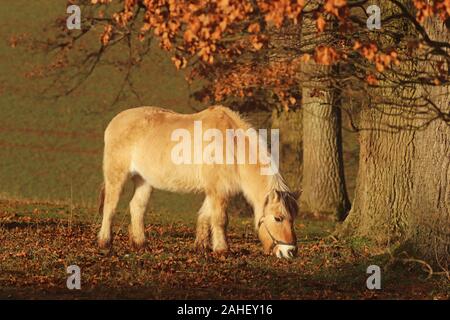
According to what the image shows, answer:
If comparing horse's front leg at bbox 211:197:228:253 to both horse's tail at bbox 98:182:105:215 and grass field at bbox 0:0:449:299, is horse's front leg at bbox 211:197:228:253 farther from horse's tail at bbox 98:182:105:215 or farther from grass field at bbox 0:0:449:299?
horse's tail at bbox 98:182:105:215

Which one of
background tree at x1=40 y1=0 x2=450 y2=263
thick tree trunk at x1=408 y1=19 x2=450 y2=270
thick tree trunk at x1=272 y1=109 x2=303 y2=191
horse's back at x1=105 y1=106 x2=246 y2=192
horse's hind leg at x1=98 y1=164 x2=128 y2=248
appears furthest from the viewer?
thick tree trunk at x1=272 y1=109 x2=303 y2=191

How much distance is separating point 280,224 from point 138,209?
10.2ft

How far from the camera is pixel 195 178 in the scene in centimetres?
1355

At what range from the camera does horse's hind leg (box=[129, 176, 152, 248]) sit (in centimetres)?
1401

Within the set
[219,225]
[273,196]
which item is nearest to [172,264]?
[219,225]

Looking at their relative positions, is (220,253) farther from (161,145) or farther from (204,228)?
(161,145)

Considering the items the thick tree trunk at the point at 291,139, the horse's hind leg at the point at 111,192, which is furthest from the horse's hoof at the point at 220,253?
the thick tree trunk at the point at 291,139

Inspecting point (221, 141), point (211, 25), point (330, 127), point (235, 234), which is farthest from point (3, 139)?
point (211, 25)

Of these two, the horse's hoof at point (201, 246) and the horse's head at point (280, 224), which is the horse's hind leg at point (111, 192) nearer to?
the horse's hoof at point (201, 246)

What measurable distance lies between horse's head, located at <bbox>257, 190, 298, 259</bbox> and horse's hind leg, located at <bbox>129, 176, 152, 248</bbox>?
A: 99.5 inches

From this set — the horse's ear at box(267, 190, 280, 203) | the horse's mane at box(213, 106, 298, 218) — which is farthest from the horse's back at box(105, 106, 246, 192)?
the horse's ear at box(267, 190, 280, 203)

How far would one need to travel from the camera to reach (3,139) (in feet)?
137

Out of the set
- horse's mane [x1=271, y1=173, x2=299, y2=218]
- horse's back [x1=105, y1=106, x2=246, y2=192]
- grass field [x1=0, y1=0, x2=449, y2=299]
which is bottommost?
grass field [x1=0, y1=0, x2=449, y2=299]
